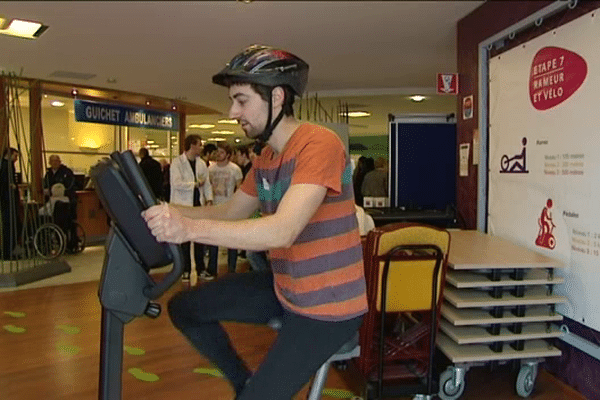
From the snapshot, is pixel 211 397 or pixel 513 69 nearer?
pixel 211 397

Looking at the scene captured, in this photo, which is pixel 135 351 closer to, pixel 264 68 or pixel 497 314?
pixel 497 314

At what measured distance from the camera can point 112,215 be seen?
111 centimetres

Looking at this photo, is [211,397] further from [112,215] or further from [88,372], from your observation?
[112,215]

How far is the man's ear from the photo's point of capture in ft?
4.38

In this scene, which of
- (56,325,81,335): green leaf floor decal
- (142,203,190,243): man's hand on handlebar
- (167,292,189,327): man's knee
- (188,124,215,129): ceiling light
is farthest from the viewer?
(188,124,215,129): ceiling light

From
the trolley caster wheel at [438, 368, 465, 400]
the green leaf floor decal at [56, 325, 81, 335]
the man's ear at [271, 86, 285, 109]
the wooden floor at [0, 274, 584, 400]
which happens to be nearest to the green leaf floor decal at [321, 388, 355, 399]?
the wooden floor at [0, 274, 584, 400]

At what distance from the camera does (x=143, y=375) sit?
2889mm

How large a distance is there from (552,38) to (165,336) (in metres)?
2.92

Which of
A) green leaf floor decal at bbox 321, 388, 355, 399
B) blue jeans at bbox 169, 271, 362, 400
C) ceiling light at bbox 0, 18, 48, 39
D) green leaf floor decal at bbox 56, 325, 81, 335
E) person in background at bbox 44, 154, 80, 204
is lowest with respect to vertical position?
green leaf floor decal at bbox 321, 388, 355, 399

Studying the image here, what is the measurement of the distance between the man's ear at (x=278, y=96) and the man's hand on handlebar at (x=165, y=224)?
0.42m

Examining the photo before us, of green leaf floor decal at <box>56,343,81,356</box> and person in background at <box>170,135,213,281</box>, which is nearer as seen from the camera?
green leaf floor decal at <box>56,343,81,356</box>

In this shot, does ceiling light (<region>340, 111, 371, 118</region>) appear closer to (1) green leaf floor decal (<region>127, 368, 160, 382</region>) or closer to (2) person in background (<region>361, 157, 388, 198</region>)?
(2) person in background (<region>361, 157, 388, 198</region>)

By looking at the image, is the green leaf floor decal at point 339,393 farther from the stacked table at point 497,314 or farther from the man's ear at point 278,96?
the man's ear at point 278,96

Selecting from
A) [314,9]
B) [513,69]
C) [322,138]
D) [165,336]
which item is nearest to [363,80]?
[314,9]
